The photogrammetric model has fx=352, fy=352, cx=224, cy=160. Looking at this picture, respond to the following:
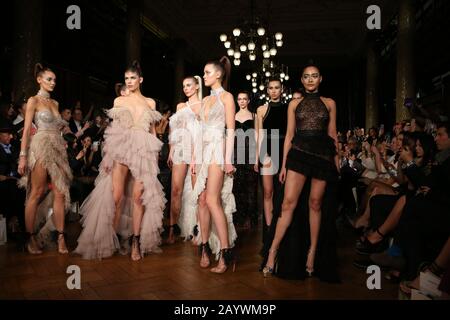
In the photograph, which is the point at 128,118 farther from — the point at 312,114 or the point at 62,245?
the point at 312,114

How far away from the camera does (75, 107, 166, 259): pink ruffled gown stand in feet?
10.5

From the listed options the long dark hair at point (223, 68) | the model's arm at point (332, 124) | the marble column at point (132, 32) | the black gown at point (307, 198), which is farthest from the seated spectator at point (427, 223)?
the marble column at point (132, 32)

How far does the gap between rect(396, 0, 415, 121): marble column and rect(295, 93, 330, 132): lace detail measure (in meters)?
5.49

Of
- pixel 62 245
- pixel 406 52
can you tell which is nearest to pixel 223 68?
pixel 62 245

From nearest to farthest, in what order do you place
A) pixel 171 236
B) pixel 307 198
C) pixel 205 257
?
pixel 307 198 → pixel 205 257 → pixel 171 236

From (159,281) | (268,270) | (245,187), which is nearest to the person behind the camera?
(159,281)

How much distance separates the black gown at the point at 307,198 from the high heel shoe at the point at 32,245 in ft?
7.33

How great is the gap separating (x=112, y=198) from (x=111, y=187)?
0.34 ft

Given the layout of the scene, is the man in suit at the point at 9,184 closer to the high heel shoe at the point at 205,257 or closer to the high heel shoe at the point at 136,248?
the high heel shoe at the point at 136,248

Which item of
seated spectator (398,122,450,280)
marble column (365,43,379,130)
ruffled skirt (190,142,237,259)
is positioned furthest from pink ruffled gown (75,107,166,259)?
marble column (365,43,379,130)

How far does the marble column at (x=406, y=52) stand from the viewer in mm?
7379

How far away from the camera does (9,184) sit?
13.0ft
